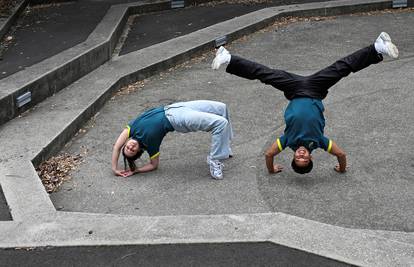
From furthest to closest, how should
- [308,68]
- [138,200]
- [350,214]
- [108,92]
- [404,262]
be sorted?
[308,68]
[108,92]
[138,200]
[350,214]
[404,262]

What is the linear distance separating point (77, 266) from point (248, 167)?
2539 millimetres

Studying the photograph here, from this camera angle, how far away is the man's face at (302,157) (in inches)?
235

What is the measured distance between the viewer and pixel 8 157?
6.75 metres

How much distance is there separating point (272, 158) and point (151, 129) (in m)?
1.31

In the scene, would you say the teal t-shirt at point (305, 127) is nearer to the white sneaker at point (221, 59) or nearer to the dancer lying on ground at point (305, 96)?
the dancer lying on ground at point (305, 96)

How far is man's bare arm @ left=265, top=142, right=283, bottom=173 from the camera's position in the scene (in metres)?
6.27

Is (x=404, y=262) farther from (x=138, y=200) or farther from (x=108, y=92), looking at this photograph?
(x=108, y=92)

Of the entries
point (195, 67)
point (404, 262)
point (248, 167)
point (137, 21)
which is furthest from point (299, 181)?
point (137, 21)

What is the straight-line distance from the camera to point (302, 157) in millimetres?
5969

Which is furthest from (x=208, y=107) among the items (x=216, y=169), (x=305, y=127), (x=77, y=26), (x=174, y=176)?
(x=77, y=26)

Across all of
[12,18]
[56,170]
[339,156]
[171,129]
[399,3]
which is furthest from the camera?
[399,3]

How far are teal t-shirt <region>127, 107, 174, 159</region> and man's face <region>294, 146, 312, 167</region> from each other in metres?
1.40

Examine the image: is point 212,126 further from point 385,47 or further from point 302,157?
point 385,47

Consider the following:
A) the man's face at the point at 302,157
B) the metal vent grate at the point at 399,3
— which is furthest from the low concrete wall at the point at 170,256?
the metal vent grate at the point at 399,3
